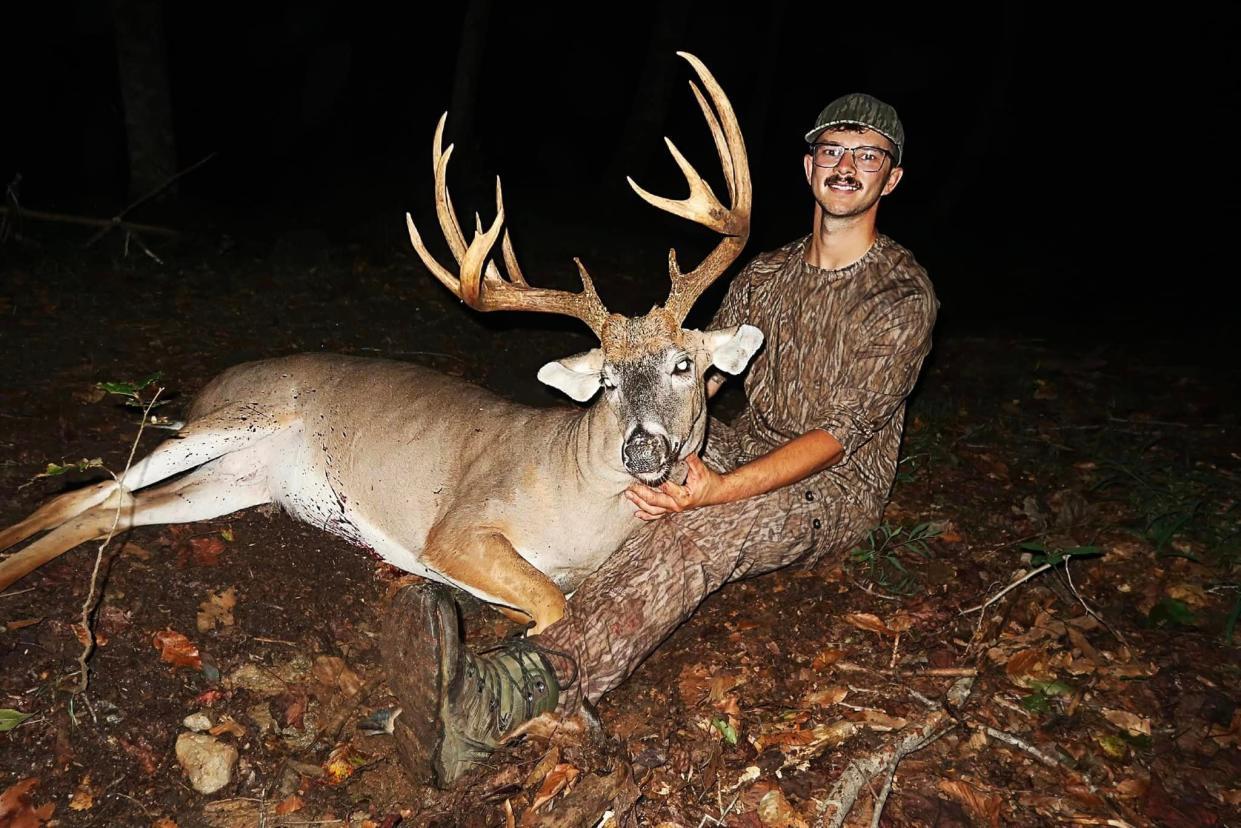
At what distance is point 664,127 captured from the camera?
1636cm

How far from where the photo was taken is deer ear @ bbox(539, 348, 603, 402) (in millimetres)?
3896

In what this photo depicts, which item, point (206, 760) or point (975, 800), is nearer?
point (975, 800)

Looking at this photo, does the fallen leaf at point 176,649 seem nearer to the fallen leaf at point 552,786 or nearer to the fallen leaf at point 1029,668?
the fallen leaf at point 552,786

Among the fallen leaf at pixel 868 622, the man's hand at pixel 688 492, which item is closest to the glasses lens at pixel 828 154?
the man's hand at pixel 688 492

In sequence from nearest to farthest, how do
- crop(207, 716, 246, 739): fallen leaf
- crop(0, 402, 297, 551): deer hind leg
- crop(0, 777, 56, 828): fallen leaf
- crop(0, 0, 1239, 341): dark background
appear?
crop(0, 777, 56, 828): fallen leaf
crop(207, 716, 246, 739): fallen leaf
crop(0, 402, 297, 551): deer hind leg
crop(0, 0, 1239, 341): dark background

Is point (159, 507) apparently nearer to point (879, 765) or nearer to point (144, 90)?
point (879, 765)

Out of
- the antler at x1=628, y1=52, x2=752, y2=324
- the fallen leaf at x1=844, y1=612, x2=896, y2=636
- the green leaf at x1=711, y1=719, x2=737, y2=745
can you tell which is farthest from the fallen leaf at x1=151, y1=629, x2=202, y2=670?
the fallen leaf at x1=844, y1=612, x2=896, y2=636

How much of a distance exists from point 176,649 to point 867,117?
3.64 m

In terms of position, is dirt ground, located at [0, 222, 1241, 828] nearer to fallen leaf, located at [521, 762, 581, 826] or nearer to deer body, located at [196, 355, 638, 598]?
fallen leaf, located at [521, 762, 581, 826]

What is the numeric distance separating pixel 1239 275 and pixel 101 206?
1570 cm

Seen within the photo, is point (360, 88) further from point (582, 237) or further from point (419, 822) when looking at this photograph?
point (419, 822)

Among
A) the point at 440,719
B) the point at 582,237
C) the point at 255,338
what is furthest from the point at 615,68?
the point at 440,719

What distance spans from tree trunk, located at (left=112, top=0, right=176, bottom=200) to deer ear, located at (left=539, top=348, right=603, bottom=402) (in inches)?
278

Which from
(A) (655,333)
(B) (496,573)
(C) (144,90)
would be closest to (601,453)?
(A) (655,333)
